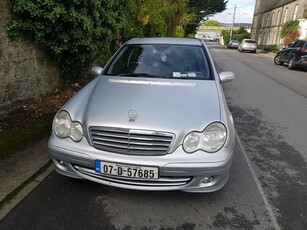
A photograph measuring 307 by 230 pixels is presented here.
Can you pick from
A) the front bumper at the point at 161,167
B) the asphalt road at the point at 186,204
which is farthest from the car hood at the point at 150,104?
the asphalt road at the point at 186,204

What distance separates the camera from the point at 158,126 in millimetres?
2691

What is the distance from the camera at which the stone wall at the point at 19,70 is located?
4.79 m

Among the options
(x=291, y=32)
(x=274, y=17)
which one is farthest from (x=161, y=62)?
(x=274, y=17)

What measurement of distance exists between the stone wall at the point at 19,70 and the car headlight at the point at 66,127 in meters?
2.39

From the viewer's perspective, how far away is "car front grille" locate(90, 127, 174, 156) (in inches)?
105

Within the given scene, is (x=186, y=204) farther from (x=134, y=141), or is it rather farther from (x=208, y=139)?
(x=134, y=141)

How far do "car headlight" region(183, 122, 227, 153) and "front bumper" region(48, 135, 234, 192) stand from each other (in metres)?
0.06

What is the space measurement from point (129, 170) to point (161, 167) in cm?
29

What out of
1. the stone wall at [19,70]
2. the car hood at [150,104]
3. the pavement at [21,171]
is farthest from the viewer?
the stone wall at [19,70]

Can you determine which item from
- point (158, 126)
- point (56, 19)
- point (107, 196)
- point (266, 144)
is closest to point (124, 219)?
point (107, 196)

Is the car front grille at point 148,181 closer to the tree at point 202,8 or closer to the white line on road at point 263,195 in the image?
the white line on road at point 263,195

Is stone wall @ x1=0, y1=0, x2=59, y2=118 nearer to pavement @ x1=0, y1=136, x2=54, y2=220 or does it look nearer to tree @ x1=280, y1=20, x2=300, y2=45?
pavement @ x1=0, y1=136, x2=54, y2=220

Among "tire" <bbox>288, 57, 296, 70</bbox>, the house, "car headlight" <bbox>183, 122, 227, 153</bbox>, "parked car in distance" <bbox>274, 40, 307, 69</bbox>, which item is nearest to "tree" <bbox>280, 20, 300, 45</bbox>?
the house

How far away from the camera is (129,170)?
8.69 feet
